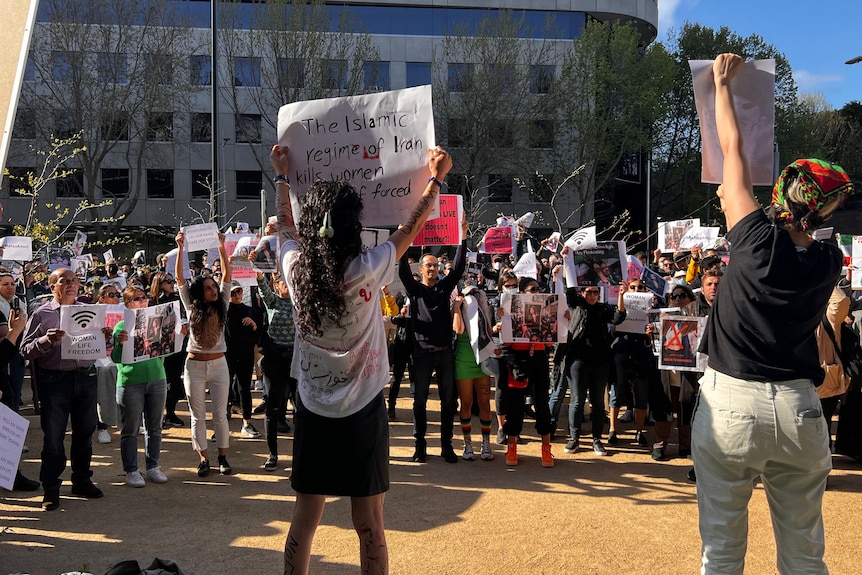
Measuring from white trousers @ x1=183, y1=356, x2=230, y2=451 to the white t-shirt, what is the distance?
15.2 ft

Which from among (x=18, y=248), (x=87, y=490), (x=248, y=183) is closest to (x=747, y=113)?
(x=87, y=490)

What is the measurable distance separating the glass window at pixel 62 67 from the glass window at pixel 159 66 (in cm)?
320

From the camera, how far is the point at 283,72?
34406 mm

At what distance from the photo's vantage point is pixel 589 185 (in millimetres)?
37875

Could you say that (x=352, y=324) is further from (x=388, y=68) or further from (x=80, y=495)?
(x=388, y=68)

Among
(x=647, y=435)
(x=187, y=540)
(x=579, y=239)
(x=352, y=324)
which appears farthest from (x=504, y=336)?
(x=352, y=324)

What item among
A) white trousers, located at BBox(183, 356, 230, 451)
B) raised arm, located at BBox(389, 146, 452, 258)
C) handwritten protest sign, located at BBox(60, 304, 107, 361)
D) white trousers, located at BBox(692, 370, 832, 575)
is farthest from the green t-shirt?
white trousers, located at BBox(692, 370, 832, 575)

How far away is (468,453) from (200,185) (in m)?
33.6

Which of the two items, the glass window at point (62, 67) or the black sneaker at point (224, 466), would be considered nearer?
the black sneaker at point (224, 466)

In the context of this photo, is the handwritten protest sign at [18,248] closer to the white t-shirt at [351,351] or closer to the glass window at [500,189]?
the white t-shirt at [351,351]

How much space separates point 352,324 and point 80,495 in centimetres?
510

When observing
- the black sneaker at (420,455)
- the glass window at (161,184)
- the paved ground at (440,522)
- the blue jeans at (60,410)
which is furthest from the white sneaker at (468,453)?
the glass window at (161,184)

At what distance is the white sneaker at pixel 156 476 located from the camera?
24.5ft

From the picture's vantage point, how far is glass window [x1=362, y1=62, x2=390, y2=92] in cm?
3572
